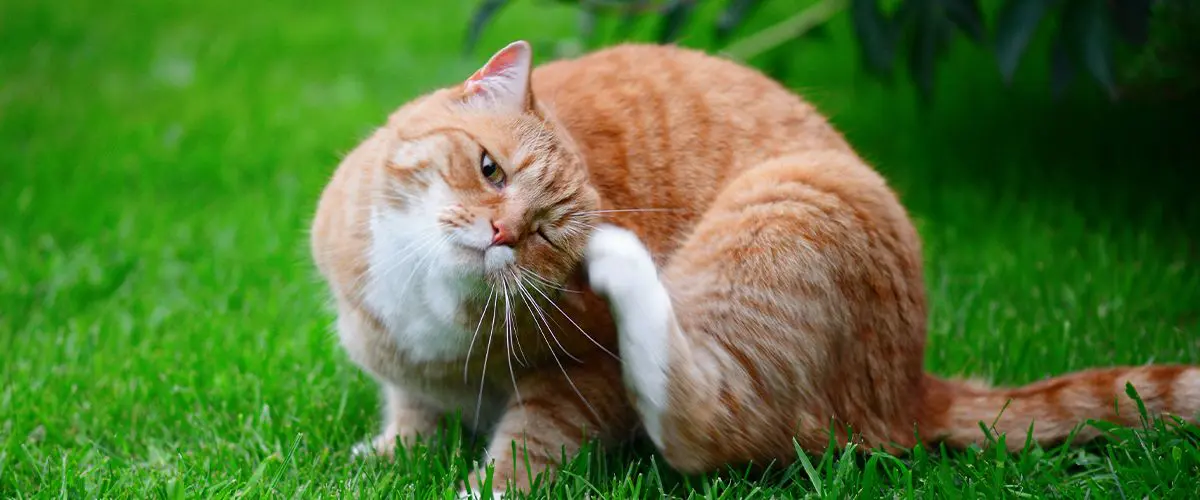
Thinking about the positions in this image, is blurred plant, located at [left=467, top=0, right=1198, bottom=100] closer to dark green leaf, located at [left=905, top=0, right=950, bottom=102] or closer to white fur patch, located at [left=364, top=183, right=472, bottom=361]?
dark green leaf, located at [left=905, top=0, right=950, bottom=102]

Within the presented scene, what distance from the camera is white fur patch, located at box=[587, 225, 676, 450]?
2.25 meters

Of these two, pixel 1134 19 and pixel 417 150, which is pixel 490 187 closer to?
pixel 417 150

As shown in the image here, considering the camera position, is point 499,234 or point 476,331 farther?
point 476,331

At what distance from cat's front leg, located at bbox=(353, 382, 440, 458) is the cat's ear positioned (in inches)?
31.2

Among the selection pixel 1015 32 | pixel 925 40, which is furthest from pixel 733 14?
pixel 1015 32

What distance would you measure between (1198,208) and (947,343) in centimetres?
177

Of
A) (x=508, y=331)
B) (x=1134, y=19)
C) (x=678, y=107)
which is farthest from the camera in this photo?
(x=1134, y=19)

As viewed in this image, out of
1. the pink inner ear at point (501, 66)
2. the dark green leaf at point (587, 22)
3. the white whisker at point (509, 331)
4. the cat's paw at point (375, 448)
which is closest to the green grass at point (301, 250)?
the cat's paw at point (375, 448)

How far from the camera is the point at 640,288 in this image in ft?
7.38

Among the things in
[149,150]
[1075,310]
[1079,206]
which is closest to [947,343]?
[1075,310]

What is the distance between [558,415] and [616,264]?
45 centimetres

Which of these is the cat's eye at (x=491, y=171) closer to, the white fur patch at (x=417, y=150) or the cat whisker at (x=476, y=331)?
the white fur patch at (x=417, y=150)

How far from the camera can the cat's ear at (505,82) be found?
2.35 metres

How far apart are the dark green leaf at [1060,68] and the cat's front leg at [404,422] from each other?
8.43ft
